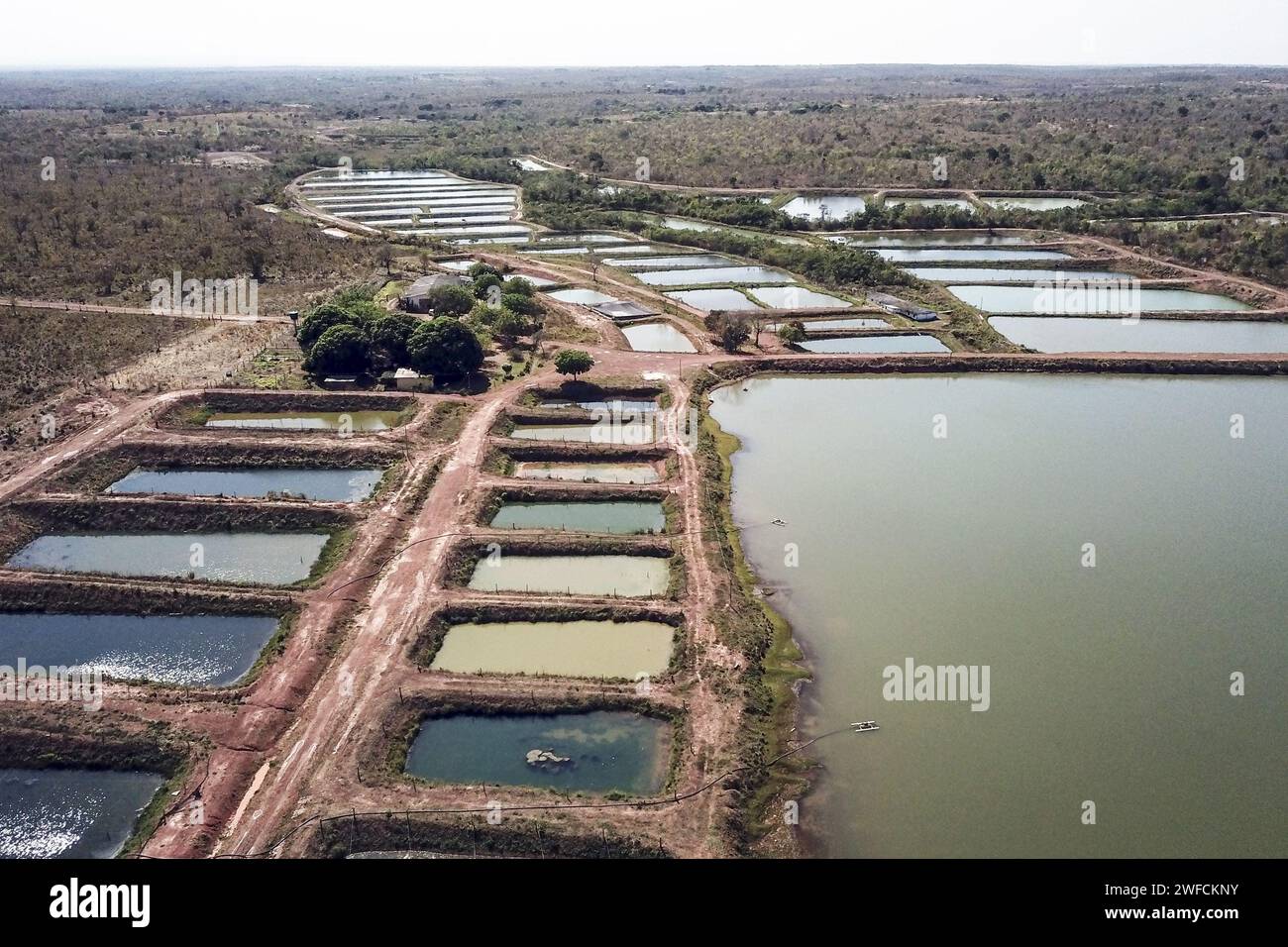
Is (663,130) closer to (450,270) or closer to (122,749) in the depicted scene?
(450,270)

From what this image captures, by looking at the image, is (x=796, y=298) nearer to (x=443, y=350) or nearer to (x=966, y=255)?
(x=966, y=255)

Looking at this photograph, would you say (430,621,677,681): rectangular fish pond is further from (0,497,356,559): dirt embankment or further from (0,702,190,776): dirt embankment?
(0,497,356,559): dirt embankment

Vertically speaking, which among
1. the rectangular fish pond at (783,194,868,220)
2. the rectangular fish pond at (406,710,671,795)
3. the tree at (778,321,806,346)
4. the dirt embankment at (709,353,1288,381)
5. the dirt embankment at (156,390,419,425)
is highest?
the rectangular fish pond at (783,194,868,220)

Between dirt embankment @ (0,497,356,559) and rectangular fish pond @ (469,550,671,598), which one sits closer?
rectangular fish pond @ (469,550,671,598)

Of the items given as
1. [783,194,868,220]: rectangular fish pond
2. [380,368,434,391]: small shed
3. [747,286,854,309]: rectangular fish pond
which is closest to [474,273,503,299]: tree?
[380,368,434,391]: small shed

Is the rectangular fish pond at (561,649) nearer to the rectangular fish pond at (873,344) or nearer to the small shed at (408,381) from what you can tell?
the small shed at (408,381)
